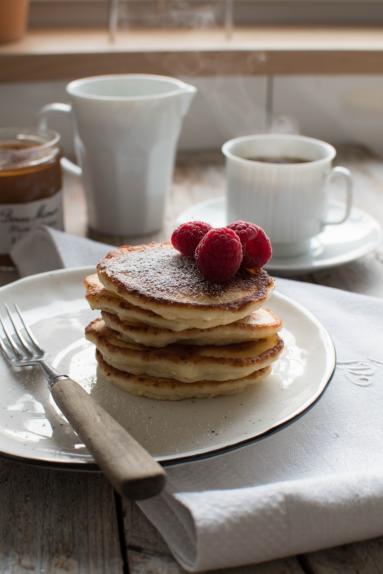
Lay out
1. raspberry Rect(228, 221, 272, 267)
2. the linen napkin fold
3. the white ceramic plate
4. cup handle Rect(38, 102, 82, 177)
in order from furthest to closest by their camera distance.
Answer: cup handle Rect(38, 102, 82, 177), the linen napkin fold, raspberry Rect(228, 221, 272, 267), the white ceramic plate

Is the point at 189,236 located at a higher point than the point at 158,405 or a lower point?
higher

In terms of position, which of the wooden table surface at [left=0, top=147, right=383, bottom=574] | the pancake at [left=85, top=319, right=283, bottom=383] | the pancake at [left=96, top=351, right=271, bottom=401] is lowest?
the wooden table surface at [left=0, top=147, right=383, bottom=574]

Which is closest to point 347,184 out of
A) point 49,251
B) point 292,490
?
point 49,251

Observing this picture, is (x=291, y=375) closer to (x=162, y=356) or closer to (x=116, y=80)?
(x=162, y=356)

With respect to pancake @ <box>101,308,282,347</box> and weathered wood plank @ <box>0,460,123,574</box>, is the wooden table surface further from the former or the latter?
pancake @ <box>101,308,282,347</box>

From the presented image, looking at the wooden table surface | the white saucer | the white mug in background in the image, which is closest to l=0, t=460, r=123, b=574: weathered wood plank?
the wooden table surface

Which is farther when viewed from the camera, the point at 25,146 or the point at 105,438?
the point at 25,146

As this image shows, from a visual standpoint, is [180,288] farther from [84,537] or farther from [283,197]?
[283,197]
